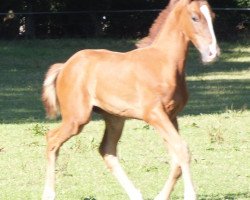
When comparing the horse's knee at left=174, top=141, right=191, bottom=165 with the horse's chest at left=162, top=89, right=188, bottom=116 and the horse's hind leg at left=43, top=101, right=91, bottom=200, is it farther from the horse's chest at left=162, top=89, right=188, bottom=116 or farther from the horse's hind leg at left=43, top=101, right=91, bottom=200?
the horse's hind leg at left=43, top=101, right=91, bottom=200

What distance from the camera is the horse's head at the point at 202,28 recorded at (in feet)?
23.9

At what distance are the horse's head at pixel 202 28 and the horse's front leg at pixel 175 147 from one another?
586 millimetres

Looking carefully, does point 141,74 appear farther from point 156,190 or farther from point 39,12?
point 39,12

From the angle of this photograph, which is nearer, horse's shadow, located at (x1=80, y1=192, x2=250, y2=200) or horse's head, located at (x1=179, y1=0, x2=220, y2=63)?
horse's head, located at (x1=179, y1=0, x2=220, y2=63)

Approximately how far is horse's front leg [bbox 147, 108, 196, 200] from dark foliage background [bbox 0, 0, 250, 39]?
943 inches

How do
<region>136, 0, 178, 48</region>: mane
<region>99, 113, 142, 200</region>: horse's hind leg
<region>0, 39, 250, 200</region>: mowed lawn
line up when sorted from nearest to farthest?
1. <region>136, 0, 178, 48</region>: mane
2. <region>99, 113, 142, 200</region>: horse's hind leg
3. <region>0, 39, 250, 200</region>: mowed lawn

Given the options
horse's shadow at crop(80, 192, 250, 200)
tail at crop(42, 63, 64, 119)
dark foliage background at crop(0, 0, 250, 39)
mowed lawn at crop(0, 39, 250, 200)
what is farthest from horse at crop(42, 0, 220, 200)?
dark foliage background at crop(0, 0, 250, 39)

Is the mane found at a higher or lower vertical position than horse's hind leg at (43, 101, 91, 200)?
higher

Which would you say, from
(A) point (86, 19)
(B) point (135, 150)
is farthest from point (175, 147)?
(A) point (86, 19)

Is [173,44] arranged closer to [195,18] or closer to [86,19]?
[195,18]

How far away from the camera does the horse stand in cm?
730

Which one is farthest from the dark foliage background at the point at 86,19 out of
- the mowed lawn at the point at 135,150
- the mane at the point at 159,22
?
the mane at the point at 159,22

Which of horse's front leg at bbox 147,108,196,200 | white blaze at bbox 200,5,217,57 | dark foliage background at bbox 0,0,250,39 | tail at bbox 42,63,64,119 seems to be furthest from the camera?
dark foliage background at bbox 0,0,250,39

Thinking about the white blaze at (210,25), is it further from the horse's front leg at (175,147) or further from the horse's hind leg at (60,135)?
the horse's hind leg at (60,135)
